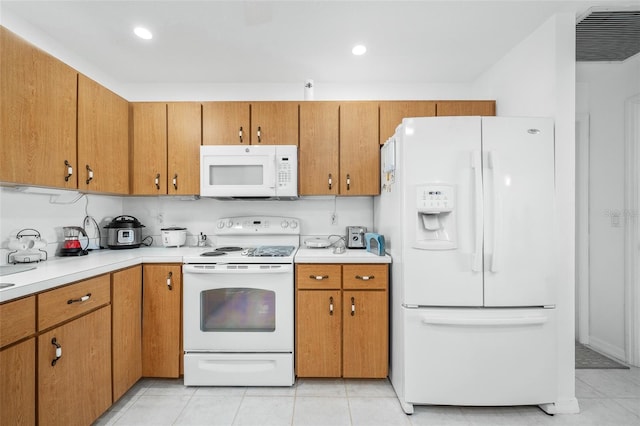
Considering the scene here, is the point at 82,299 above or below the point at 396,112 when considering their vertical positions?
below

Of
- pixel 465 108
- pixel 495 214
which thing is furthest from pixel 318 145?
pixel 495 214

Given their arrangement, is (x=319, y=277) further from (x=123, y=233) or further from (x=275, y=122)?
(x=123, y=233)

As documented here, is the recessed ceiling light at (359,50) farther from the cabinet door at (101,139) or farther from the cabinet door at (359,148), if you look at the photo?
the cabinet door at (101,139)

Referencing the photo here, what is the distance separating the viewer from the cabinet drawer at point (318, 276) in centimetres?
207

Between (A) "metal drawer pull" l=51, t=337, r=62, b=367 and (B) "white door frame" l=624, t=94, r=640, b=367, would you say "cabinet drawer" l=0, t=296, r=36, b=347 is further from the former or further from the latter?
(B) "white door frame" l=624, t=94, r=640, b=367

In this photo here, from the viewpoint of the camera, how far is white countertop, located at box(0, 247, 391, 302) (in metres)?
1.26

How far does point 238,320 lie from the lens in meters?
2.08

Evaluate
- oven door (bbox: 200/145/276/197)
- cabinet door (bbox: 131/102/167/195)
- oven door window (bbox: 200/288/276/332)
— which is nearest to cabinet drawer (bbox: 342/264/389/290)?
oven door window (bbox: 200/288/276/332)

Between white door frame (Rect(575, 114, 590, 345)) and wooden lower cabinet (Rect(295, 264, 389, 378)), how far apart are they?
209 cm

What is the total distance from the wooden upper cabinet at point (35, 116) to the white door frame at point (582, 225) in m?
4.05

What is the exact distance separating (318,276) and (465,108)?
1865 millimetres

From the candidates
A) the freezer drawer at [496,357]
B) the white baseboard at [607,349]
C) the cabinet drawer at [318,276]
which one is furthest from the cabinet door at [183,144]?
the white baseboard at [607,349]

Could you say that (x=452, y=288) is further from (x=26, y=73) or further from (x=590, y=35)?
(x=26, y=73)

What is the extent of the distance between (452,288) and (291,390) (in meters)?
1.32
